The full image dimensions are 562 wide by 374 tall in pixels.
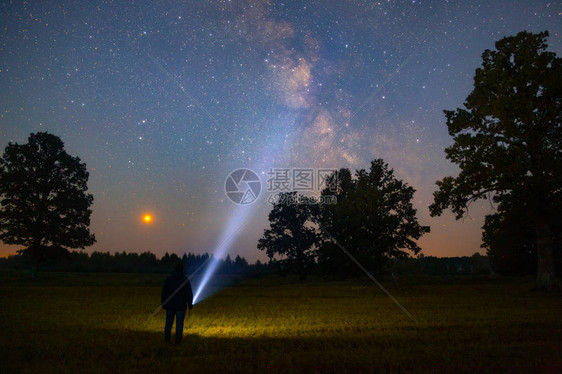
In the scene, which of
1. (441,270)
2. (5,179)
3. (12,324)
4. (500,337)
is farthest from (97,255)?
(500,337)

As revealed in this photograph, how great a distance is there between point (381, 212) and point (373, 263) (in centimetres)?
636

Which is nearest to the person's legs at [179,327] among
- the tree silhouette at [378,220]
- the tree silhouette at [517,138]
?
the tree silhouette at [517,138]

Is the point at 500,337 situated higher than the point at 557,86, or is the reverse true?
the point at 557,86

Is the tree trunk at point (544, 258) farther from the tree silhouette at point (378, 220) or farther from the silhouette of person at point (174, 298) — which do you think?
the silhouette of person at point (174, 298)

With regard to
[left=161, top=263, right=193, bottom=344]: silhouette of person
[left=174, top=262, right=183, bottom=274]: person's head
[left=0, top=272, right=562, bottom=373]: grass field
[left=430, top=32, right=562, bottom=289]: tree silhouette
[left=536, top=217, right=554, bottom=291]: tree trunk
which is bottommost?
[left=0, top=272, right=562, bottom=373]: grass field

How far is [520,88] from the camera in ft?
90.0

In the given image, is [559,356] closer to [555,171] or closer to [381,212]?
[555,171]

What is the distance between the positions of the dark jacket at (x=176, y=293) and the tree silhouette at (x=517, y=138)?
897 inches

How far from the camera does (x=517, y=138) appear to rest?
2772 cm

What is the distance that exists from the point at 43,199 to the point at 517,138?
151 ft

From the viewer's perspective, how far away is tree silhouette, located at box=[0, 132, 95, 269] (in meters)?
42.4

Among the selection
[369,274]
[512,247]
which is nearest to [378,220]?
[369,274]

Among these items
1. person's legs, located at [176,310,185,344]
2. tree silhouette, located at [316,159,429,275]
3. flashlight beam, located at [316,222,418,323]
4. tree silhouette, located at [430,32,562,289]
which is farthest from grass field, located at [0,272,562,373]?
tree silhouette, located at [316,159,429,275]

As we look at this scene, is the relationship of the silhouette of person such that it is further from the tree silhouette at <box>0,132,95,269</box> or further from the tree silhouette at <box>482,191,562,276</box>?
the tree silhouette at <box>482,191,562,276</box>
